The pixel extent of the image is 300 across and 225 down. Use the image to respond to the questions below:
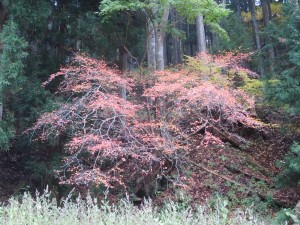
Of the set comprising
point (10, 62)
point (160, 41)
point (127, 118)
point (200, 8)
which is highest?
point (200, 8)

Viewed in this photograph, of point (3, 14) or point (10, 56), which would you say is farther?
point (3, 14)

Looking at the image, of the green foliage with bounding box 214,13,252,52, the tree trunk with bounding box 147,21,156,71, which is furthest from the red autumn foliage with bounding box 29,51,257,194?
the green foliage with bounding box 214,13,252,52

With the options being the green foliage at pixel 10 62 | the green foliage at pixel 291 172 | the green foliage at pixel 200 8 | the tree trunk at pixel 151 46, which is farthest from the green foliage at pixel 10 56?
the green foliage at pixel 291 172

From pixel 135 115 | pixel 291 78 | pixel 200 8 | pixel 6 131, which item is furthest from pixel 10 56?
pixel 291 78

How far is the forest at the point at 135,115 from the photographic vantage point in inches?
286

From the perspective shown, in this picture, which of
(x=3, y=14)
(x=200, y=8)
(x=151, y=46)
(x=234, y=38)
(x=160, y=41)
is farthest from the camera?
(x=234, y=38)

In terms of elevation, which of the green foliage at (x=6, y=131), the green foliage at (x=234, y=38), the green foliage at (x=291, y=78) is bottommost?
the green foliage at (x=6, y=131)

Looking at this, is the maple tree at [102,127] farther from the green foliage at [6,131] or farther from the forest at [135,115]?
the green foliage at [6,131]

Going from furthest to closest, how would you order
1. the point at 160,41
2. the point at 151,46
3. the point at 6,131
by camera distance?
1. the point at 151,46
2. the point at 160,41
3. the point at 6,131

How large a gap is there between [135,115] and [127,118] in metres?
0.28

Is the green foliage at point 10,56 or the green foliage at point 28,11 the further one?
the green foliage at point 28,11

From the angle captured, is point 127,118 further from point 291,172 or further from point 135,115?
point 291,172

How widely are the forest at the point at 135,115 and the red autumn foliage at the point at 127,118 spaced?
0.11ft

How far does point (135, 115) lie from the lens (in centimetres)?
765
